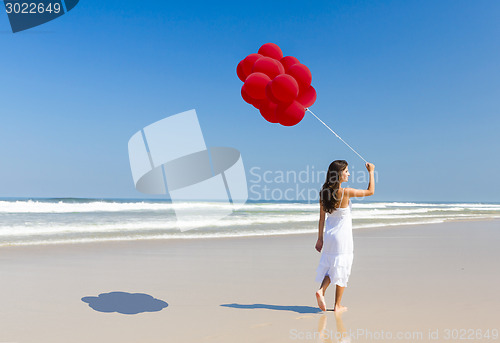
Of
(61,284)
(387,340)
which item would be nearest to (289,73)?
(387,340)

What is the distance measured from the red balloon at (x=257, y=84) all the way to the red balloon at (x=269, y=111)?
196mm

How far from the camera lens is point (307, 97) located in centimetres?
512

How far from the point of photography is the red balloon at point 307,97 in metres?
5.10

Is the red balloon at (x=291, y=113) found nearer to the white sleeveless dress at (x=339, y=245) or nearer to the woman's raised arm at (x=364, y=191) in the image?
the woman's raised arm at (x=364, y=191)

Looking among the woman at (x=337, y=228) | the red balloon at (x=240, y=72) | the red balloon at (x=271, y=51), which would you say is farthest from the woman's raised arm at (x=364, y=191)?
the red balloon at (x=240, y=72)

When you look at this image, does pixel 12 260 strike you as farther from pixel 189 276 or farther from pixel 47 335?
pixel 47 335

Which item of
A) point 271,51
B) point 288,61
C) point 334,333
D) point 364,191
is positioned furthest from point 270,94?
point 334,333

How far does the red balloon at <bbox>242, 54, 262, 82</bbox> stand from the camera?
530 cm

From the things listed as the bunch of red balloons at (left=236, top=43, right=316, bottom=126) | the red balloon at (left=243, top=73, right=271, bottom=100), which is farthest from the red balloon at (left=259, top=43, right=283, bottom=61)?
the red balloon at (left=243, top=73, right=271, bottom=100)

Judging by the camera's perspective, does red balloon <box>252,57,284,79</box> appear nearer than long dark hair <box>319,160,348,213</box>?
No

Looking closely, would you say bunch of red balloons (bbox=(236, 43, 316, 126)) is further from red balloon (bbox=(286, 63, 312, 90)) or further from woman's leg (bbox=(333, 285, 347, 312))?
woman's leg (bbox=(333, 285, 347, 312))

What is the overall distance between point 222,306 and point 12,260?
15.7 ft

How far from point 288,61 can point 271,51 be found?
0.27m

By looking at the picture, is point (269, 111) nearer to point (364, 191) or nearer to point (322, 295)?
point (364, 191)
